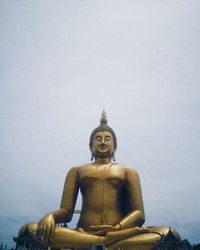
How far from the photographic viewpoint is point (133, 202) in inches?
298

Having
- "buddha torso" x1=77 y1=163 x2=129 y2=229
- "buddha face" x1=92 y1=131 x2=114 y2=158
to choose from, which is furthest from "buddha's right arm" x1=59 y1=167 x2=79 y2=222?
"buddha face" x1=92 y1=131 x2=114 y2=158

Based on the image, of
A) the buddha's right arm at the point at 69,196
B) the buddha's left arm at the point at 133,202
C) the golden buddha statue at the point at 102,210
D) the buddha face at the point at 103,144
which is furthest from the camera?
the buddha face at the point at 103,144

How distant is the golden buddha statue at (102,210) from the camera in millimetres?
6598

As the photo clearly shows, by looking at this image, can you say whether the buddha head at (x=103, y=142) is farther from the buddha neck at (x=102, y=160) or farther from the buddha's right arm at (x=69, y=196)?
the buddha's right arm at (x=69, y=196)

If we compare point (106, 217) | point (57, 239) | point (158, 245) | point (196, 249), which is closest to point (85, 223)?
point (106, 217)

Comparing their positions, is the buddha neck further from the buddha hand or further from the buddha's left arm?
the buddha hand

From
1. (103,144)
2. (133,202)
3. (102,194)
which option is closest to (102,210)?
(102,194)

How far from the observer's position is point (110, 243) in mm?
6504

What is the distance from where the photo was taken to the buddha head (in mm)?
8344

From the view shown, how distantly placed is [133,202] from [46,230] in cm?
204

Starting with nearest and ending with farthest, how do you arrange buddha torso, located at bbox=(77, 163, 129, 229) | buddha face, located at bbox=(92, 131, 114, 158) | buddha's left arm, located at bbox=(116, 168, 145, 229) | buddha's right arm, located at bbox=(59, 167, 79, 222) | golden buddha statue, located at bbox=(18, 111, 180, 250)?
golden buddha statue, located at bbox=(18, 111, 180, 250) → buddha's left arm, located at bbox=(116, 168, 145, 229) → buddha torso, located at bbox=(77, 163, 129, 229) → buddha's right arm, located at bbox=(59, 167, 79, 222) → buddha face, located at bbox=(92, 131, 114, 158)

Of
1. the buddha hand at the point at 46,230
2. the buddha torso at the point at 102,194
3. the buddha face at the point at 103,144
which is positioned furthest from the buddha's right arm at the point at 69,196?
the buddha face at the point at 103,144

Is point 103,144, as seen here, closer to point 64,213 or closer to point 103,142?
point 103,142

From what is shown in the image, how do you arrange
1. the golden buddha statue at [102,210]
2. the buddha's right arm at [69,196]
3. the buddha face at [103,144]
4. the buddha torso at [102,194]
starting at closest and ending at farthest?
the golden buddha statue at [102,210]
the buddha torso at [102,194]
the buddha's right arm at [69,196]
the buddha face at [103,144]
